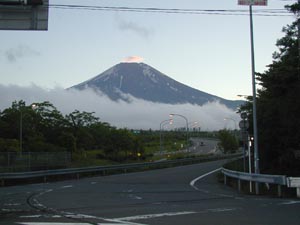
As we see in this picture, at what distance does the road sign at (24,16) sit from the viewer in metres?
14.8

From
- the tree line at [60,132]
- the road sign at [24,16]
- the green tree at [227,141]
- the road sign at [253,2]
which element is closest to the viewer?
the road sign at [24,16]

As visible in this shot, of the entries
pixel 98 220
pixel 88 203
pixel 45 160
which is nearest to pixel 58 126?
pixel 45 160

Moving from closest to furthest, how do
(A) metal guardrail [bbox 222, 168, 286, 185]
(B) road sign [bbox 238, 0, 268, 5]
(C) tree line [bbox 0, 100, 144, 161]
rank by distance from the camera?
1. (A) metal guardrail [bbox 222, 168, 286, 185]
2. (B) road sign [bbox 238, 0, 268, 5]
3. (C) tree line [bbox 0, 100, 144, 161]

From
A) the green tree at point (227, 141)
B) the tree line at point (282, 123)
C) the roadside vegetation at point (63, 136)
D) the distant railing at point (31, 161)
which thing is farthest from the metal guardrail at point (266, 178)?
the green tree at point (227, 141)

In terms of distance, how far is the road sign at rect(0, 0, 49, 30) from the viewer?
14773 mm

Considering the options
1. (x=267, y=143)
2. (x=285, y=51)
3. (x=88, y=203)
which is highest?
(x=285, y=51)

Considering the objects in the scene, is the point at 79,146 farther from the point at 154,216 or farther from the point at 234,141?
the point at 154,216

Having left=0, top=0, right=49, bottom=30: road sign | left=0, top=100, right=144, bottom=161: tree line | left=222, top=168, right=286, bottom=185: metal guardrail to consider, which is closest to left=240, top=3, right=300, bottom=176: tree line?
left=222, top=168, right=286, bottom=185: metal guardrail

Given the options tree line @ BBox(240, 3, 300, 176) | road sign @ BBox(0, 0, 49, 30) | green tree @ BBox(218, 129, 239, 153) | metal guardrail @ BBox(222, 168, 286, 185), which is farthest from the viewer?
green tree @ BBox(218, 129, 239, 153)

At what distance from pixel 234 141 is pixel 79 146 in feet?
126

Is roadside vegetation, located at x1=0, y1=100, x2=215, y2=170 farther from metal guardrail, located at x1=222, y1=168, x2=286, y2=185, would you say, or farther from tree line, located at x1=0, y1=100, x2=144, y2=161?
metal guardrail, located at x1=222, y1=168, x2=286, y2=185

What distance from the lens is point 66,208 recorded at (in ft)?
48.8

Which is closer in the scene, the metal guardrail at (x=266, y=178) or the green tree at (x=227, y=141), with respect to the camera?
the metal guardrail at (x=266, y=178)

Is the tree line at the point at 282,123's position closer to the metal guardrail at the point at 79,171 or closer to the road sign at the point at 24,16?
the metal guardrail at the point at 79,171
